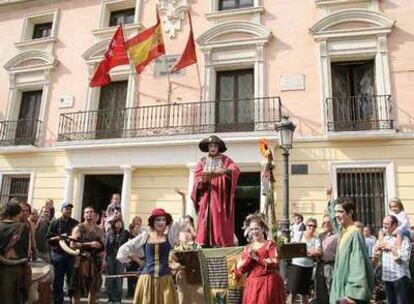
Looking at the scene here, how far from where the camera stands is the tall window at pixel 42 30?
15.3 m

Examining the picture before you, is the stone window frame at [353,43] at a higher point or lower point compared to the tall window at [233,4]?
lower

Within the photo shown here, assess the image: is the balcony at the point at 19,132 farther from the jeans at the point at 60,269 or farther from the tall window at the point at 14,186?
the jeans at the point at 60,269

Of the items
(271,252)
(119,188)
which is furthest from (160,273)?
(119,188)

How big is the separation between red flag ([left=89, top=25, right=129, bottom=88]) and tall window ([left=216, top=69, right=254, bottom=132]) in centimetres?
296

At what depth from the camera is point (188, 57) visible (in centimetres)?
1199

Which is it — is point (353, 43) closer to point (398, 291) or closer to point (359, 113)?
point (359, 113)

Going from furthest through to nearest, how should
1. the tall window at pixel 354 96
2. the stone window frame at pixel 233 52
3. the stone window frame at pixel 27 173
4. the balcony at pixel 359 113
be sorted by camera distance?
the stone window frame at pixel 27 173
the stone window frame at pixel 233 52
the tall window at pixel 354 96
the balcony at pixel 359 113

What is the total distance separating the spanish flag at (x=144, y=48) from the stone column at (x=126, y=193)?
115 inches

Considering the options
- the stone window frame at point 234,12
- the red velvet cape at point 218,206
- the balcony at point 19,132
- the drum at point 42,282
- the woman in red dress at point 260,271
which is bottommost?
the drum at point 42,282

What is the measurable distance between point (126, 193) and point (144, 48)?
4.21 m

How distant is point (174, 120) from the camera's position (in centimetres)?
1236

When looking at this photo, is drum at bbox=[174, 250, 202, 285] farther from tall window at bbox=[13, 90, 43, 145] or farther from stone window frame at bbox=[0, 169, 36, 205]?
tall window at bbox=[13, 90, 43, 145]

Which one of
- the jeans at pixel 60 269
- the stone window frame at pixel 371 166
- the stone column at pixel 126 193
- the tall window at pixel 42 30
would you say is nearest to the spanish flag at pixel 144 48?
the stone column at pixel 126 193

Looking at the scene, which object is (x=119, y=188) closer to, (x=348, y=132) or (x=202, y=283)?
(x=348, y=132)
